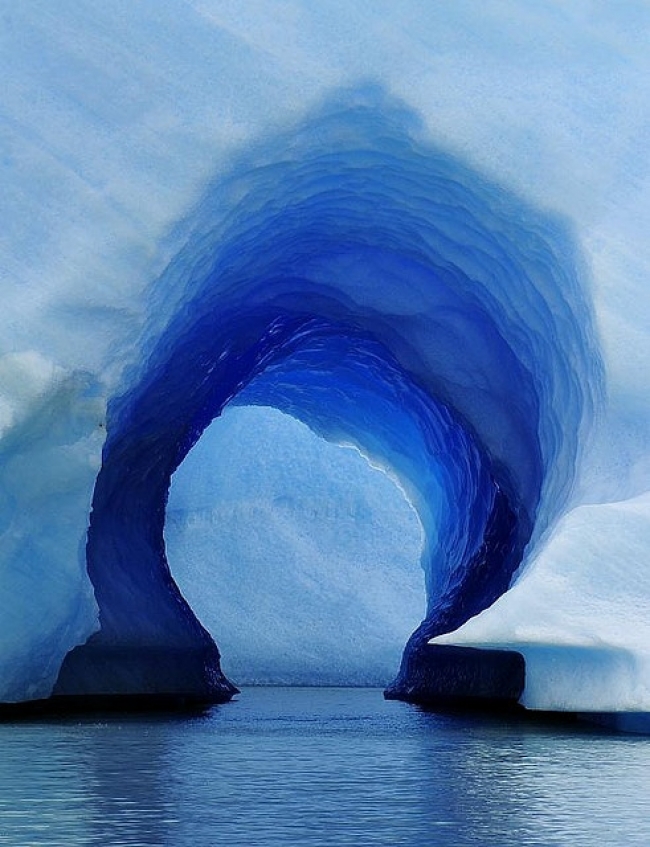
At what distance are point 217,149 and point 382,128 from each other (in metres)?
0.84

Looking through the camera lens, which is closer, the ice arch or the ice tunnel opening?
the ice arch

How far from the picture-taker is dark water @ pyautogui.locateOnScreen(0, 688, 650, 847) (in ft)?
9.08

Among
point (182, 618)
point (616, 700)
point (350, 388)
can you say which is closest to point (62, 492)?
point (616, 700)

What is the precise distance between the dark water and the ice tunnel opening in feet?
35.6

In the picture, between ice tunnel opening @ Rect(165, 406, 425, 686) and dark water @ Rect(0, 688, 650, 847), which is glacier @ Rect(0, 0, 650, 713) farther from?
ice tunnel opening @ Rect(165, 406, 425, 686)

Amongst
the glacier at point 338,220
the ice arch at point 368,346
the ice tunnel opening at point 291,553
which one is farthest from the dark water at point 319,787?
the ice tunnel opening at point 291,553

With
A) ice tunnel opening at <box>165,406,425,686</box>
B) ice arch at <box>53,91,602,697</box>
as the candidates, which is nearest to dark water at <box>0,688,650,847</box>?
ice arch at <box>53,91,602,697</box>

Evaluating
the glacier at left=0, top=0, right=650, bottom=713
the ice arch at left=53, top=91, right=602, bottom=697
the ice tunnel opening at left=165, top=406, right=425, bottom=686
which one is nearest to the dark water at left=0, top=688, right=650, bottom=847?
the glacier at left=0, top=0, right=650, bottom=713

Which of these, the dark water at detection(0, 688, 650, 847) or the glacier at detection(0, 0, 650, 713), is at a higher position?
the glacier at detection(0, 0, 650, 713)

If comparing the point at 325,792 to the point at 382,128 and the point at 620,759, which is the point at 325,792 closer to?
the point at 620,759

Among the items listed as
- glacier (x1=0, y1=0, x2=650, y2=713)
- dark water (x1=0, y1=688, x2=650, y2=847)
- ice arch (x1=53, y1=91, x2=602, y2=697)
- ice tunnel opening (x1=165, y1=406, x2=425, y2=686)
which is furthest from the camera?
ice tunnel opening (x1=165, y1=406, x2=425, y2=686)

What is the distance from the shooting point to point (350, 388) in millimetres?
11258

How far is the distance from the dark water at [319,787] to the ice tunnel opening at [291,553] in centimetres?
1085

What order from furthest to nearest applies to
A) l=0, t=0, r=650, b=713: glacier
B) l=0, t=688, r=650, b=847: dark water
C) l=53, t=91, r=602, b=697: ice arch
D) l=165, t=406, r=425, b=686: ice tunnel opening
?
l=165, t=406, r=425, b=686: ice tunnel opening
l=53, t=91, r=602, b=697: ice arch
l=0, t=0, r=650, b=713: glacier
l=0, t=688, r=650, b=847: dark water
